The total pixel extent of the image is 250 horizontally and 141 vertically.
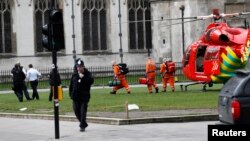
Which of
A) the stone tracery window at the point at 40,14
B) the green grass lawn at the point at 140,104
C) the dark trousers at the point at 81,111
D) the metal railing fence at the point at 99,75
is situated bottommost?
the metal railing fence at the point at 99,75

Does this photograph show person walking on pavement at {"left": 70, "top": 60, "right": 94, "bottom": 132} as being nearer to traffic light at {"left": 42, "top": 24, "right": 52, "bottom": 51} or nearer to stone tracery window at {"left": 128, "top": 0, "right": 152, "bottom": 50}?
traffic light at {"left": 42, "top": 24, "right": 52, "bottom": 51}

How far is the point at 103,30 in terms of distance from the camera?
61.1 m

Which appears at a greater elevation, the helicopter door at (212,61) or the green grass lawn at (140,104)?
the helicopter door at (212,61)

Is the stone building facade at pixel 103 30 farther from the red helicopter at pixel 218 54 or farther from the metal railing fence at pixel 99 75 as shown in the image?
the red helicopter at pixel 218 54

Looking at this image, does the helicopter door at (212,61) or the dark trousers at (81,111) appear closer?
the dark trousers at (81,111)

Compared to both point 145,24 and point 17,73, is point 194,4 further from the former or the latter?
point 17,73

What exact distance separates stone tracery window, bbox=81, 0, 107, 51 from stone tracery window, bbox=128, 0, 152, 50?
2074 millimetres

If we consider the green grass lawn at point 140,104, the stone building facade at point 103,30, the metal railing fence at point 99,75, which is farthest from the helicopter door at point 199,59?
the stone building facade at point 103,30

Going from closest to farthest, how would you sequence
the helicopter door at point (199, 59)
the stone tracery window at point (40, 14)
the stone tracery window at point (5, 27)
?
the helicopter door at point (199, 59) → the stone tracery window at point (5, 27) → the stone tracery window at point (40, 14)

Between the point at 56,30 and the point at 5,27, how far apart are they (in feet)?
129

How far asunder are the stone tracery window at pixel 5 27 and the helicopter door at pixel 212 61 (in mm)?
26082

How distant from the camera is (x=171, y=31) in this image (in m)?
58.0

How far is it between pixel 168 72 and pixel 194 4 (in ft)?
61.8

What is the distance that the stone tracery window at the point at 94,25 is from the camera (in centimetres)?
6041
